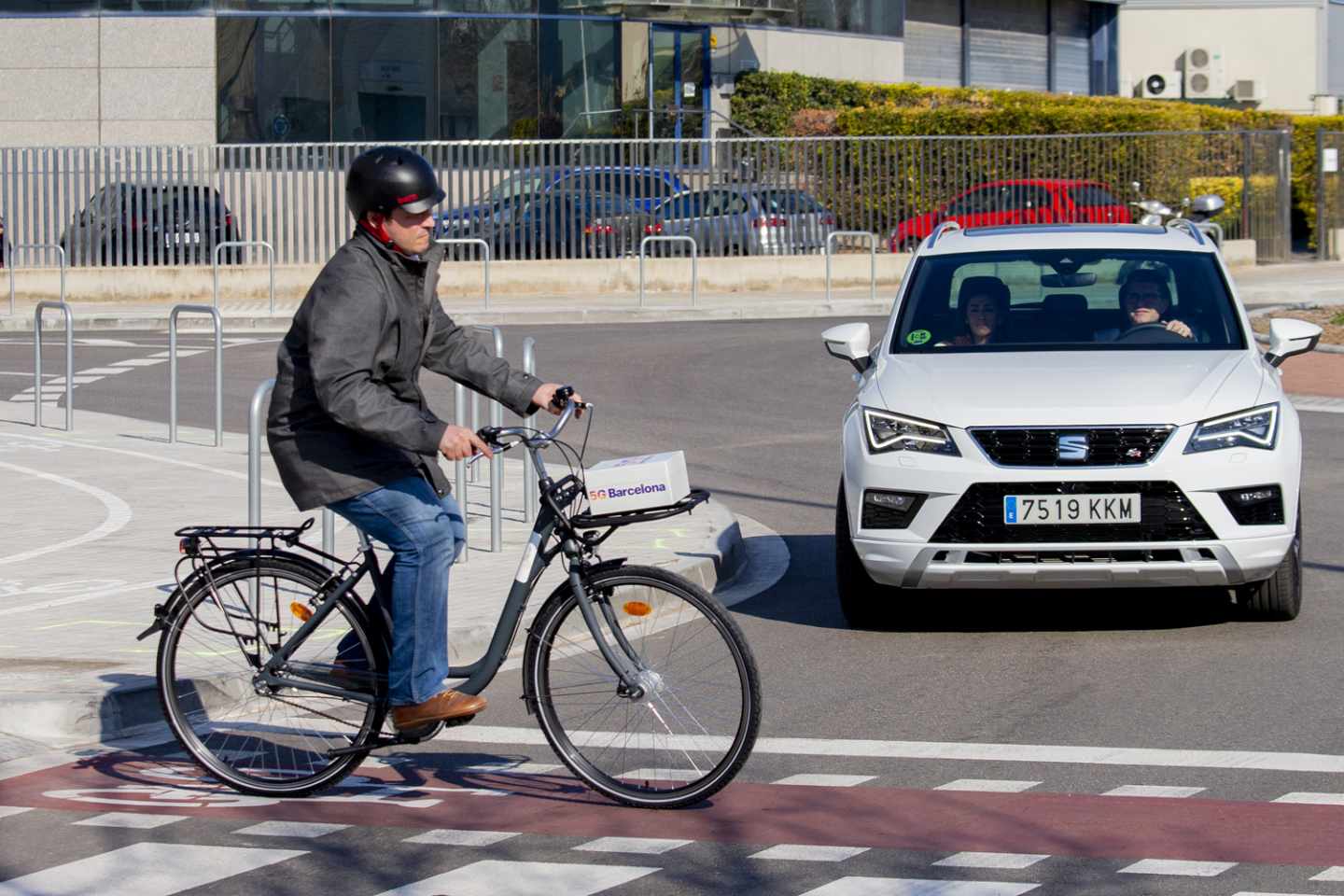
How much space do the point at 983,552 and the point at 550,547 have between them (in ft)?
8.75

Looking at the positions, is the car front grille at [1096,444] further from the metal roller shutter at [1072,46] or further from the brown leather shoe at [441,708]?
the metal roller shutter at [1072,46]

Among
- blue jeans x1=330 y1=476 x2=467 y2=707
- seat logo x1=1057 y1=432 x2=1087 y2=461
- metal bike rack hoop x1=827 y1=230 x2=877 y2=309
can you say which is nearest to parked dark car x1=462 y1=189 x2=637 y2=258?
metal bike rack hoop x1=827 y1=230 x2=877 y2=309

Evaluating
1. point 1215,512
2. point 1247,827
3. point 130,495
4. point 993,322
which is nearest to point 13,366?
point 130,495

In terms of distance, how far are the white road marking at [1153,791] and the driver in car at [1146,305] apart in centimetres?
354

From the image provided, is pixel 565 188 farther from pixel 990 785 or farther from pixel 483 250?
pixel 990 785

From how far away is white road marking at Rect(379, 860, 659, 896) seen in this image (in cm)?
537

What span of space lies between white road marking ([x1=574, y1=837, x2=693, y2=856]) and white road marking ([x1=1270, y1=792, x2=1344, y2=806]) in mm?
1741

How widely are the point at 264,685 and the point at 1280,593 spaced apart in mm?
4428

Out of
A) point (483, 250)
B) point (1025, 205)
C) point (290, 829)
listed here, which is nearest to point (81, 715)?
point (290, 829)

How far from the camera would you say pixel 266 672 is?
21.3 ft

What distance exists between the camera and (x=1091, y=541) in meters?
8.29

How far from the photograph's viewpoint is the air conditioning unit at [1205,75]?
58.9 meters

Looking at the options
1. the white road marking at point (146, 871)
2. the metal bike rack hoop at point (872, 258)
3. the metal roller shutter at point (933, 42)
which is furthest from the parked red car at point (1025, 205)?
the white road marking at point (146, 871)

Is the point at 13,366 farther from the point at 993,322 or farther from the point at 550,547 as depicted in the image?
the point at 550,547
